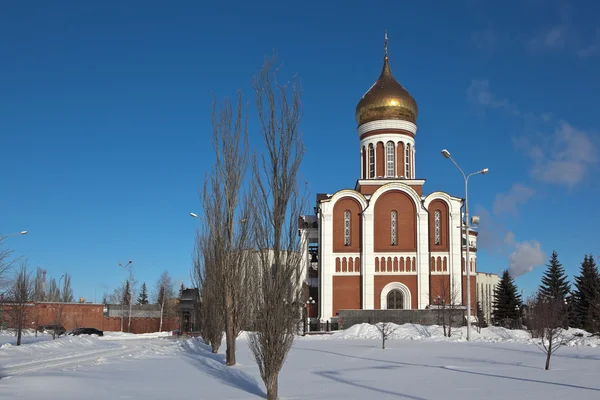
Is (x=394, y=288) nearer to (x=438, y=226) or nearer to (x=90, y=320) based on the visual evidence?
(x=438, y=226)

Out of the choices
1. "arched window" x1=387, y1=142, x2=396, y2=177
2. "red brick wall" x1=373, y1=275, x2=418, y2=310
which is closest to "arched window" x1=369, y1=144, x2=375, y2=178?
"arched window" x1=387, y1=142, x2=396, y2=177

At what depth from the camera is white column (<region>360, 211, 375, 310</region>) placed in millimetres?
51250

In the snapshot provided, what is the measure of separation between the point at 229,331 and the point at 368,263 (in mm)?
32412

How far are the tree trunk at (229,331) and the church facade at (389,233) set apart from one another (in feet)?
104

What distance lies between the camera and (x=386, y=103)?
5350 centimetres

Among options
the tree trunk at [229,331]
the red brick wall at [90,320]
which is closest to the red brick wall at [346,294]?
the red brick wall at [90,320]

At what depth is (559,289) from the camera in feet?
194

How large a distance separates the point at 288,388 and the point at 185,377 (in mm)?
3228

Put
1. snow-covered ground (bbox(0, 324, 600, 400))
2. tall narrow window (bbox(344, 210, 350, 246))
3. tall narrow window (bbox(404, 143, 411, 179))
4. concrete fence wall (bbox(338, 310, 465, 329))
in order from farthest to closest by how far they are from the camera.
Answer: tall narrow window (bbox(404, 143, 411, 179)), tall narrow window (bbox(344, 210, 350, 246)), concrete fence wall (bbox(338, 310, 465, 329)), snow-covered ground (bbox(0, 324, 600, 400))

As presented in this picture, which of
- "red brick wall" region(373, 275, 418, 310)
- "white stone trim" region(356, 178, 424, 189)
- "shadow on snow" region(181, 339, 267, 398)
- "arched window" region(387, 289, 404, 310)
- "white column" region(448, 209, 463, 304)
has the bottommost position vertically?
"shadow on snow" region(181, 339, 267, 398)

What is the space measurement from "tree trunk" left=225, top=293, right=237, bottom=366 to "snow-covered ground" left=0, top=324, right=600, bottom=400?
69cm

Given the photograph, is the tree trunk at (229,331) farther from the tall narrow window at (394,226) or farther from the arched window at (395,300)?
the tall narrow window at (394,226)

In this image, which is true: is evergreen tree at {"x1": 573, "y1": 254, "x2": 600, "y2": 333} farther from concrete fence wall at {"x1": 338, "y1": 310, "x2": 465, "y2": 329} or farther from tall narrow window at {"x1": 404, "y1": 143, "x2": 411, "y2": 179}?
tall narrow window at {"x1": 404, "y1": 143, "x2": 411, "y2": 179}

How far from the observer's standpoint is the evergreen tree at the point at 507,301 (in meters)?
60.0
